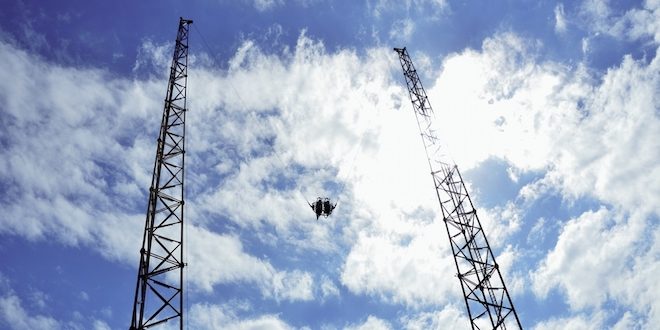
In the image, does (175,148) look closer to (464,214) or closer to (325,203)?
(325,203)

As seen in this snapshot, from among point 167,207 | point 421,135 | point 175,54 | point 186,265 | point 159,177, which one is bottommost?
point 186,265

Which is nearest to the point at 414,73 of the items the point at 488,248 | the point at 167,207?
the point at 488,248

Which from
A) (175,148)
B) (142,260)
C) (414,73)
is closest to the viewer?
(142,260)

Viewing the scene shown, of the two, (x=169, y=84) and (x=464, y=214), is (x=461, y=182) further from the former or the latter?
(x=169, y=84)

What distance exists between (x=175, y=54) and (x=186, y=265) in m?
18.4

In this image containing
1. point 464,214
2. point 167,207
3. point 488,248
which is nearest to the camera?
point 167,207

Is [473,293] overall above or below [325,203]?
below

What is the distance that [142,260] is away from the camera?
2081 centimetres

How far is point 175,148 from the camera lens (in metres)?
26.7

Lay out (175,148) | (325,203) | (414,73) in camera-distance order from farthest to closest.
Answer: (414,73) < (325,203) < (175,148)

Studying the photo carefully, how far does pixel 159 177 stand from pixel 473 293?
21.9 metres

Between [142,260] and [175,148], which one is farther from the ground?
[175,148]

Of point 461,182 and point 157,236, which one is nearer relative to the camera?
point 157,236

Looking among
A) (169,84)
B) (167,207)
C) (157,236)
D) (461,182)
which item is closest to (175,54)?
(169,84)
